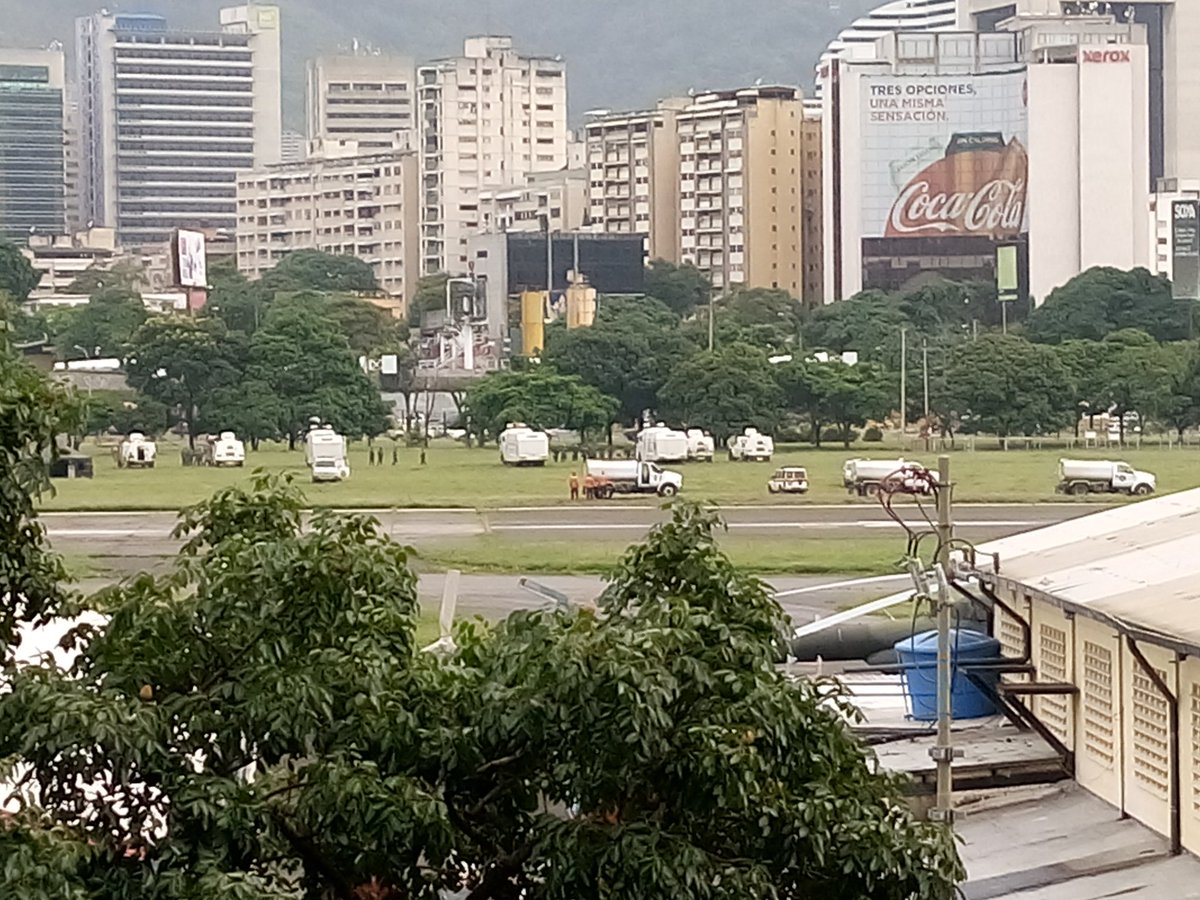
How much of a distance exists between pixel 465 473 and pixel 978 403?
15.0 m

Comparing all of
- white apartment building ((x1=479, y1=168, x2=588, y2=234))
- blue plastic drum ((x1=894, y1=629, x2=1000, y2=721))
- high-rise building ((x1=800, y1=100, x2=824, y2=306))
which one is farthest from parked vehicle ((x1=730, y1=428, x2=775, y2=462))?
white apartment building ((x1=479, y1=168, x2=588, y2=234))

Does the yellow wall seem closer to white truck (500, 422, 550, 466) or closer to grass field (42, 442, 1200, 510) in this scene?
grass field (42, 442, 1200, 510)

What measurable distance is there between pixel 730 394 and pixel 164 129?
378 ft

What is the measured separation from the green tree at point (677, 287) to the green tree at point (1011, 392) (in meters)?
39.0

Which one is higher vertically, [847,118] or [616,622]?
[847,118]

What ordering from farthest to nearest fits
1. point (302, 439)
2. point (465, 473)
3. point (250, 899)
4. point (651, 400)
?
point (651, 400)
point (302, 439)
point (465, 473)
point (250, 899)

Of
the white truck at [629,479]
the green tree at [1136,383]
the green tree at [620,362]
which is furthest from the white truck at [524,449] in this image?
the green tree at [1136,383]

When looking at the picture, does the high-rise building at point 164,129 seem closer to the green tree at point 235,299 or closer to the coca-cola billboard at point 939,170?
the green tree at point 235,299

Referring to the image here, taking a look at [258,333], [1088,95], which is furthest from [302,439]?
[1088,95]

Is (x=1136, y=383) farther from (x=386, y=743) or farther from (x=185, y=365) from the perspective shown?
(x=386, y=743)

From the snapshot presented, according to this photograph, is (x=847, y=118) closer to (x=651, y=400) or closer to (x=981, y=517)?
(x=651, y=400)

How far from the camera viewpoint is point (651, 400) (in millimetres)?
59500

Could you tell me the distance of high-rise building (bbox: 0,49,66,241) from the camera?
15475 centimetres

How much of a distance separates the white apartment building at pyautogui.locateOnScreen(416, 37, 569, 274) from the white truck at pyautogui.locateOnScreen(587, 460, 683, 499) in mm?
76353
